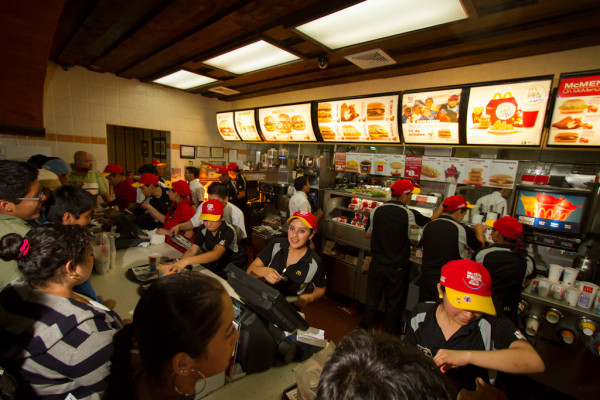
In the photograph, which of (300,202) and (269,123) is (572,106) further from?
(269,123)

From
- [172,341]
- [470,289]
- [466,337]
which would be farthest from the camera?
[466,337]

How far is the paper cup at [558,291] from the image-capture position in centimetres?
261

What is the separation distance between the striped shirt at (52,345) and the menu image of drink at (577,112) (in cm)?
432

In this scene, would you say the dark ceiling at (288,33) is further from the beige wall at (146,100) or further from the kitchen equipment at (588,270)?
the kitchen equipment at (588,270)

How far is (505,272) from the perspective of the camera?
238 centimetres

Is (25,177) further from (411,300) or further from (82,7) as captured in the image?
(411,300)

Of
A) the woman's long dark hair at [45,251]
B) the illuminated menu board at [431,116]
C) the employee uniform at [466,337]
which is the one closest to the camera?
the woman's long dark hair at [45,251]

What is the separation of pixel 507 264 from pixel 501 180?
1.45m

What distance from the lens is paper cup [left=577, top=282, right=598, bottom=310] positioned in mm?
2455

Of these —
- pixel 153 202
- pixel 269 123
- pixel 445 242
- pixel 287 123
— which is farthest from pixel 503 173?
pixel 153 202

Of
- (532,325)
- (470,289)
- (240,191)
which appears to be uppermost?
(470,289)

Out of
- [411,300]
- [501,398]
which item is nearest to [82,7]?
[501,398]

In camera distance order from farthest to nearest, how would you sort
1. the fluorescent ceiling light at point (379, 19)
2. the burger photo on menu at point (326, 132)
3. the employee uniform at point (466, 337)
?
the burger photo on menu at point (326, 132) → the fluorescent ceiling light at point (379, 19) → the employee uniform at point (466, 337)

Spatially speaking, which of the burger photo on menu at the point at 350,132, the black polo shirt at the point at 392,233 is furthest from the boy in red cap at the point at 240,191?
the black polo shirt at the point at 392,233
